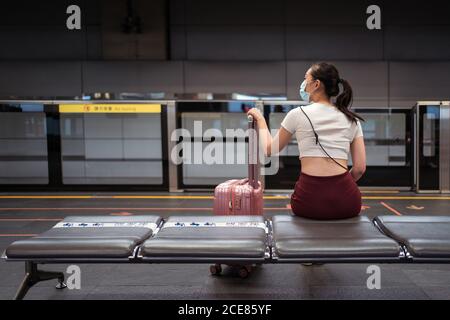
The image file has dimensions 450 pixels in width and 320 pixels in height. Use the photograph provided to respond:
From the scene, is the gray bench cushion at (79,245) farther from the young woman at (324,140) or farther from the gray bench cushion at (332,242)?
the young woman at (324,140)

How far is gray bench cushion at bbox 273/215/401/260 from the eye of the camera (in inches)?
82.2

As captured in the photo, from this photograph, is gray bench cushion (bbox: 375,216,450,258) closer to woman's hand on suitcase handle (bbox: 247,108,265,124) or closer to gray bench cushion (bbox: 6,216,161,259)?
woman's hand on suitcase handle (bbox: 247,108,265,124)

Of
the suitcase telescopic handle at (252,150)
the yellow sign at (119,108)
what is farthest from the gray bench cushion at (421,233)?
the yellow sign at (119,108)

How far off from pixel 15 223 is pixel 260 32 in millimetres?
5802

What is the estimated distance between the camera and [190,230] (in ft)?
7.99

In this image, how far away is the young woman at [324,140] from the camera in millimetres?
2412

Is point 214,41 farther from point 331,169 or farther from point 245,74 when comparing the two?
point 331,169

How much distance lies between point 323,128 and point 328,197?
417 millimetres

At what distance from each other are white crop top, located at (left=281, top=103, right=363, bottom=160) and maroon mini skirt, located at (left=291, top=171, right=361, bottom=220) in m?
0.15

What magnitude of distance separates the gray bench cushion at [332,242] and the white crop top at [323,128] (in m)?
0.44

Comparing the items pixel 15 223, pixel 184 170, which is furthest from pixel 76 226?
pixel 184 170

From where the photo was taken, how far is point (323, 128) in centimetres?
240

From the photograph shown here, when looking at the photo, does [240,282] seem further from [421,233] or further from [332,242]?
[421,233]

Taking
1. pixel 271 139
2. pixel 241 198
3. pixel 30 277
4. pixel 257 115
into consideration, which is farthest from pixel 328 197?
pixel 30 277
